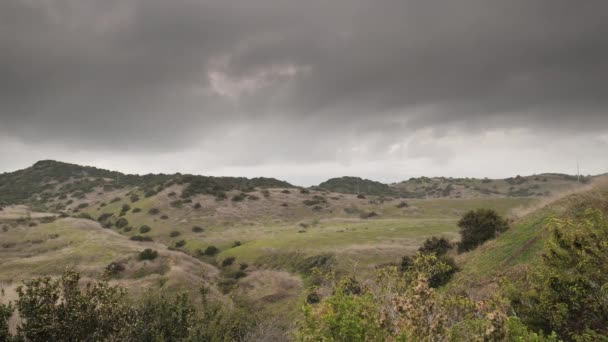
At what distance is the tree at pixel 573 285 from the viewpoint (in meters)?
7.98

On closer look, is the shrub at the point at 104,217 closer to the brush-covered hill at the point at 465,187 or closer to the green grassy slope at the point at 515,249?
the green grassy slope at the point at 515,249

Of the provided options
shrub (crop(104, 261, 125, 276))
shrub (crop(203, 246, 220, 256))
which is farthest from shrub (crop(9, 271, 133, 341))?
shrub (crop(203, 246, 220, 256))

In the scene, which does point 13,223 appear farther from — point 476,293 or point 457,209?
point 457,209

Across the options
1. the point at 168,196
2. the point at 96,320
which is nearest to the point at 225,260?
the point at 96,320

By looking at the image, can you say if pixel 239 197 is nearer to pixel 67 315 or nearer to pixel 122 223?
pixel 122 223

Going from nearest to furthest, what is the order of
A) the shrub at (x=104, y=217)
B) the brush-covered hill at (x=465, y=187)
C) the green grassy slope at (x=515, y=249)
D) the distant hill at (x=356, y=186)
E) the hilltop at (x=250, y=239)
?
the green grassy slope at (x=515, y=249), the hilltop at (x=250, y=239), the shrub at (x=104, y=217), the brush-covered hill at (x=465, y=187), the distant hill at (x=356, y=186)

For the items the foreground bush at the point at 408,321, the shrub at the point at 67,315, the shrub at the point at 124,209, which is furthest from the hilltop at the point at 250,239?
the shrub at the point at 67,315

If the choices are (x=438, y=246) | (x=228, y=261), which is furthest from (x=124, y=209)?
(x=438, y=246)

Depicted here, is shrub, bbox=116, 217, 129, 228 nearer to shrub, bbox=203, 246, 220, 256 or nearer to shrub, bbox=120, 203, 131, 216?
shrub, bbox=120, 203, 131, 216

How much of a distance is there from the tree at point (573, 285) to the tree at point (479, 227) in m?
18.8

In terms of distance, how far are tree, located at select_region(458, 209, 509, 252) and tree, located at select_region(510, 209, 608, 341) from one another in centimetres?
1882

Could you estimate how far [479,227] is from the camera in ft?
91.9

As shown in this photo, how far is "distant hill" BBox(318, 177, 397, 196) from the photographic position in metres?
154

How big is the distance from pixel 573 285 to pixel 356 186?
15771 centimetres
